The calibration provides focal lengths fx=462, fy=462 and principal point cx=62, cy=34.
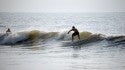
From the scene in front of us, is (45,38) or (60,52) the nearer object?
(60,52)

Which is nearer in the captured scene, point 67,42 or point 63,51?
point 63,51

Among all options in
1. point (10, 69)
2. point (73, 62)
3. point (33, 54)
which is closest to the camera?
point (10, 69)

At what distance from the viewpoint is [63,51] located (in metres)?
28.1

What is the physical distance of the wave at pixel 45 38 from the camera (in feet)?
106

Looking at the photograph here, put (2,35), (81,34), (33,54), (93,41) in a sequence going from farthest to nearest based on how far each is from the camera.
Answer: (2,35) → (81,34) → (93,41) → (33,54)

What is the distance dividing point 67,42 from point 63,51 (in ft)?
14.9

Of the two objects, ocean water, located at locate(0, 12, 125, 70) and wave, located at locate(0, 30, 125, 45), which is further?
wave, located at locate(0, 30, 125, 45)

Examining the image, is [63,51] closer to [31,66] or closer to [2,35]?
[31,66]

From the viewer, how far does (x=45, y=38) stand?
36062 millimetres

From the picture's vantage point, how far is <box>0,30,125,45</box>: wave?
32.2m

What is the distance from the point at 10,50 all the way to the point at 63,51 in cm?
349

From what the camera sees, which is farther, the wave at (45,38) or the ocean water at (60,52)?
the wave at (45,38)

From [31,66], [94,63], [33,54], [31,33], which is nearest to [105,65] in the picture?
[94,63]

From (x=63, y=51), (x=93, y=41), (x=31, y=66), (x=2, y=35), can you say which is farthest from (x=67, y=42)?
(x=31, y=66)
